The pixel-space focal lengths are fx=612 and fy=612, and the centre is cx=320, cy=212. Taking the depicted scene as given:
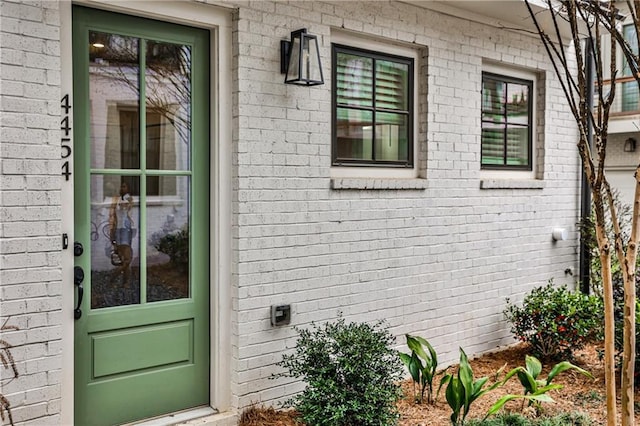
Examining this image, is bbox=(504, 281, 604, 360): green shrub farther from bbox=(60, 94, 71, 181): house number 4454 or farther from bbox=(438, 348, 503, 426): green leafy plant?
bbox=(60, 94, 71, 181): house number 4454

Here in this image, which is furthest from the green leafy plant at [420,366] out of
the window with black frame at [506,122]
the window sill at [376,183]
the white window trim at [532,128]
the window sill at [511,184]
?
the window with black frame at [506,122]

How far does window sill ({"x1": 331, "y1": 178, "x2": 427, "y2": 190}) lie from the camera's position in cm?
449

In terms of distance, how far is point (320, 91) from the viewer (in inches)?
173

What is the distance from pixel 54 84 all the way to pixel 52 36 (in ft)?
0.82

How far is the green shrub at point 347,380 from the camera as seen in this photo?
363cm

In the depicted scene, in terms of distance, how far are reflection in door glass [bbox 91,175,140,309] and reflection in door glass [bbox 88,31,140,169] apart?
14 cm

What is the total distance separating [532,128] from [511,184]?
2.78 ft

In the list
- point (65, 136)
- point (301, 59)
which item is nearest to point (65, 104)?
point (65, 136)

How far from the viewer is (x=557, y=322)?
17.6ft

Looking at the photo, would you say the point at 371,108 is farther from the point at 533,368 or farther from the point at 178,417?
the point at 178,417

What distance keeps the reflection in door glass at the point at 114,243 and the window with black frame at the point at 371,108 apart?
160 cm

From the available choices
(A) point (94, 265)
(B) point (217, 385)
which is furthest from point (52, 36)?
(B) point (217, 385)

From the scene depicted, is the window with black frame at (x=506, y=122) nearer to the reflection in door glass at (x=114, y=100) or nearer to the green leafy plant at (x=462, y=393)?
the green leafy plant at (x=462, y=393)

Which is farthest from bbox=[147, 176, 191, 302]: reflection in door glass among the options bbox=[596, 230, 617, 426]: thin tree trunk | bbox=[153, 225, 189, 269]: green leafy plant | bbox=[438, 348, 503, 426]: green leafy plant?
bbox=[596, 230, 617, 426]: thin tree trunk
